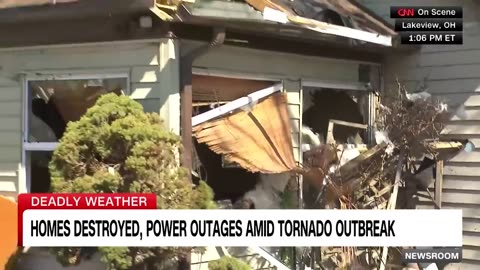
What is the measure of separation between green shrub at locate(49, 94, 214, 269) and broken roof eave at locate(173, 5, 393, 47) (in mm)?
838

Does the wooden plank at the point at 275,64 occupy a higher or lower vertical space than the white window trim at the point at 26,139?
higher

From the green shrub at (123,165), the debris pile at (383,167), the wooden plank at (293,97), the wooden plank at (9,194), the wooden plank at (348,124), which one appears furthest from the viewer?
the wooden plank at (348,124)

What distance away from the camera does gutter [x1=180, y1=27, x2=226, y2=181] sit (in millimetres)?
6035

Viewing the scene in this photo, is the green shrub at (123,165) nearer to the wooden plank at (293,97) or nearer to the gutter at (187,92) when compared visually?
the gutter at (187,92)

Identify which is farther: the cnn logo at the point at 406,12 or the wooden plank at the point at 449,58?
the cnn logo at the point at 406,12

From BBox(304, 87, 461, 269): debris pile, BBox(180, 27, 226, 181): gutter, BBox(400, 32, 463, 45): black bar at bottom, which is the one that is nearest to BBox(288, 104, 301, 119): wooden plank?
BBox(304, 87, 461, 269): debris pile

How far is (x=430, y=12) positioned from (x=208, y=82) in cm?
284

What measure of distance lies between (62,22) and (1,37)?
2.58ft

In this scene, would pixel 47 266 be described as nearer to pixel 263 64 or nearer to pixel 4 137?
pixel 4 137

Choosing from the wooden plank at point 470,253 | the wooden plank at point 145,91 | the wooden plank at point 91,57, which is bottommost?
the wooden plank at point 470,253

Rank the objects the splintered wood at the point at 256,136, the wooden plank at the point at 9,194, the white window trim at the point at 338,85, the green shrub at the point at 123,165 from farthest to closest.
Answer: the white window trim at the point at 338,85, the wooden plank at the point at 9,194, the splintered wood at the point at 256,136, the green shrub at the point at 123,165

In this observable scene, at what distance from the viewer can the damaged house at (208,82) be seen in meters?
6.02

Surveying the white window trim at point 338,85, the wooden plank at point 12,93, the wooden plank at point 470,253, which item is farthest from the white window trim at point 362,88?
the wooden plank at point 12,93

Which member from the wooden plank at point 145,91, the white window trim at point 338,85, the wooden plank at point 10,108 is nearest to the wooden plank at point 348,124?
the white window trim at point 338,85
